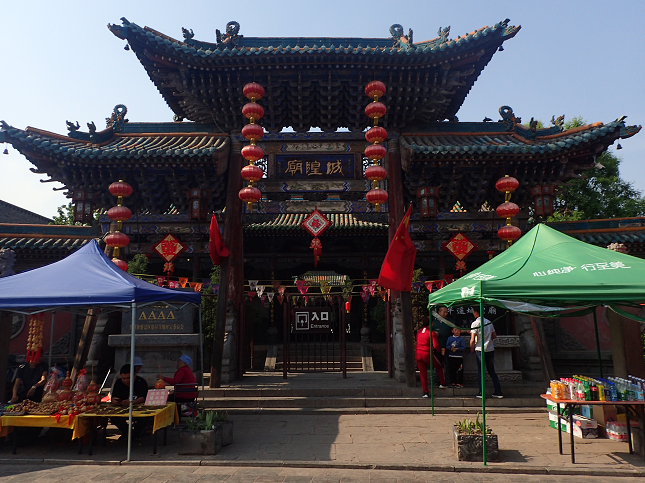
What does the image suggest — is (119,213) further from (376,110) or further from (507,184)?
(507,184)

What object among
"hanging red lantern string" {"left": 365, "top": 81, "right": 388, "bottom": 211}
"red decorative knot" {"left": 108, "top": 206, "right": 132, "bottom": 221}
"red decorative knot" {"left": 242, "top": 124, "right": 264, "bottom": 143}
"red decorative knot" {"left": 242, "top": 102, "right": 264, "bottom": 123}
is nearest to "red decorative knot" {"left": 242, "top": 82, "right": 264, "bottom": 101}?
"red decorative knot" {"left": 242, "top": 102, "right": 264, "bottom": 123}

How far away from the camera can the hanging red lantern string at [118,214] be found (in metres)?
9.79

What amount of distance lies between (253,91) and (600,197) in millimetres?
21431

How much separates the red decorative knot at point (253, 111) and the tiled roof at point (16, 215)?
22167 mm

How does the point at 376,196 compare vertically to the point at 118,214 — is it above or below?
above

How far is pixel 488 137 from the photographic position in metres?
10.8

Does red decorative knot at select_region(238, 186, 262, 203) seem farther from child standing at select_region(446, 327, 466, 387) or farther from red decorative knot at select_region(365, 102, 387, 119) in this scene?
child standing at select_region(446, 327, 466, 387)

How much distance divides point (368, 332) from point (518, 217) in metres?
7.64

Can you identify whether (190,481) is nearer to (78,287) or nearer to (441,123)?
(78,287)

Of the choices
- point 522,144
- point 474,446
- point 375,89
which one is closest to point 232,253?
point 375,89

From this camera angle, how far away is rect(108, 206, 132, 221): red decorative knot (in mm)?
9750

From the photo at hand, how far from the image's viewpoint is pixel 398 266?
347 inches

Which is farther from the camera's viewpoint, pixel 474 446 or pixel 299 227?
pixel 299 227

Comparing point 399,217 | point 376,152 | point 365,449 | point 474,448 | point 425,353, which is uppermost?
point 376,152
